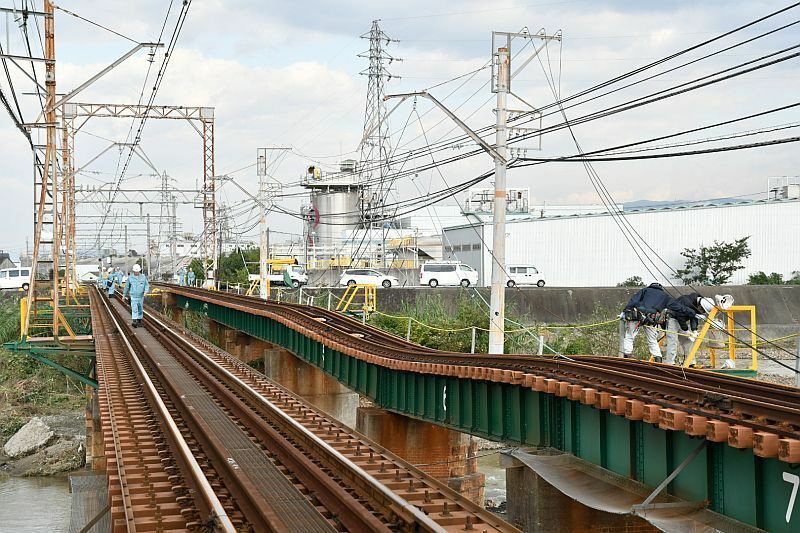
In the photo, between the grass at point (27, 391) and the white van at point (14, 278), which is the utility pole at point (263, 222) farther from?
the white van at point (14, 278)

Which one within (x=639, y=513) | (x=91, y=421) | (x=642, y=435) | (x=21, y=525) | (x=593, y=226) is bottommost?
(x=21, y=525)

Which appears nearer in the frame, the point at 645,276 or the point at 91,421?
the point at 91,421

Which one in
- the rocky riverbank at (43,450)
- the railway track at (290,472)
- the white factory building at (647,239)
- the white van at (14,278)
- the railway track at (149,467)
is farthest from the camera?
the white van at (14,278)

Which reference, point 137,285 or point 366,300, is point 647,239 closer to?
point 366,300

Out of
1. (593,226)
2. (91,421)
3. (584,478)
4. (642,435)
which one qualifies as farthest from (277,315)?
(593,226)

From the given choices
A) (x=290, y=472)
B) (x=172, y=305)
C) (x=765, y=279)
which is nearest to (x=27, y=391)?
(x=172, y=305)

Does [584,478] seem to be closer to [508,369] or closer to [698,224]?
[508,369]

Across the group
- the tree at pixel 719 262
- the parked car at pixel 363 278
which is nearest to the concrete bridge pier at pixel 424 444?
the parked car at pixel 363 278

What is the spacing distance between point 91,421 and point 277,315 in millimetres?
6348

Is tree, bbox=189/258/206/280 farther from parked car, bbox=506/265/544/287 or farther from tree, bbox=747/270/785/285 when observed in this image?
tree, bbox=747/270/785/285

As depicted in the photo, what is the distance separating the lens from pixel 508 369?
571 inches

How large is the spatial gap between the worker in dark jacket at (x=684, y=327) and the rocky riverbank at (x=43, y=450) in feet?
69.7

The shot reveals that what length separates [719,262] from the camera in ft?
204

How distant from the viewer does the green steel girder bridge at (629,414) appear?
879cm
